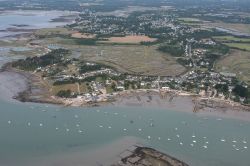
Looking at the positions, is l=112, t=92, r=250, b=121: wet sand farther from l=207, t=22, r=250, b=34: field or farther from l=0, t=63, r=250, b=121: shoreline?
l=207, t=22, r=250, b=34: field

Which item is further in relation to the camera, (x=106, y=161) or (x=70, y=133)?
(x=70, y=133)

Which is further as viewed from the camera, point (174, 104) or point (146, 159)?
point (174, 104)

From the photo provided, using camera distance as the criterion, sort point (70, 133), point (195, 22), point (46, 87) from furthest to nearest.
→ point (195, 22) < point (46, 87) < point (70, 133)

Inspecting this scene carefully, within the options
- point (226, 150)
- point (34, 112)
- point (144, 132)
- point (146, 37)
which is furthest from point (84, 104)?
point (146, 37)

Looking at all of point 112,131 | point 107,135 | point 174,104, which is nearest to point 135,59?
point 174,104

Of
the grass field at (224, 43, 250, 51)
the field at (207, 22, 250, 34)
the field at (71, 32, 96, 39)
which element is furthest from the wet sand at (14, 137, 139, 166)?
the field at (207, 22, 250, 34)

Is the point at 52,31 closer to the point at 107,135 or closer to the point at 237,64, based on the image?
the point at 237,64

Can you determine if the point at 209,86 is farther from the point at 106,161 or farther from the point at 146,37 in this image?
the point at 146,37
